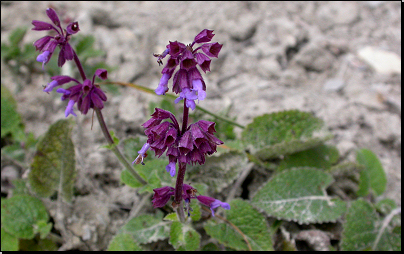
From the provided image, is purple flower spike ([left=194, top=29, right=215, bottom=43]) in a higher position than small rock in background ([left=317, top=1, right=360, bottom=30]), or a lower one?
lower

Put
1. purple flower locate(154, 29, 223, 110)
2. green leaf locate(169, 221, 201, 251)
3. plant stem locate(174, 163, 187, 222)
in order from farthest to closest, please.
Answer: green leaf locate(169, 221, 201, 251) < plant stem locate(174, 163, 187, 222) < purple flower locate(154, 29, 223, 110)

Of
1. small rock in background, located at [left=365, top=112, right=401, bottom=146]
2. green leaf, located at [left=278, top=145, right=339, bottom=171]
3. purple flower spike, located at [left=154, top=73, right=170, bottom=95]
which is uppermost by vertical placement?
small rock in background, located at [left=365, top=112, right=401, bottom=146]

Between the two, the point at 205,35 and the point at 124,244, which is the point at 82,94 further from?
the point at 124,244

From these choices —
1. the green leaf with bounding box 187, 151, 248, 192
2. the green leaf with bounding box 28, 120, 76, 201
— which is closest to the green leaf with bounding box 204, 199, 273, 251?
the green leaf with bounding box 187, 151, 248, 192

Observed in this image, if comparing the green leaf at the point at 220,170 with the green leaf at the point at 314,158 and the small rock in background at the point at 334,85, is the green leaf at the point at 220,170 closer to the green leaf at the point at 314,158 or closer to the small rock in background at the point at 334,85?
the green leaf at the point at 314,158

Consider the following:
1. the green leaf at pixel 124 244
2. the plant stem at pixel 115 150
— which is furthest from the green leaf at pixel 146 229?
the plant stem at pixel 115 150

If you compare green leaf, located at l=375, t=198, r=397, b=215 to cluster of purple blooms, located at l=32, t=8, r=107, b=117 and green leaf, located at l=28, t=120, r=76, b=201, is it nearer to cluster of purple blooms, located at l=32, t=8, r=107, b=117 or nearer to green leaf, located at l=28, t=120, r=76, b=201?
cluster of purple blooms, located at l=32, t=8, r=107, b=117
